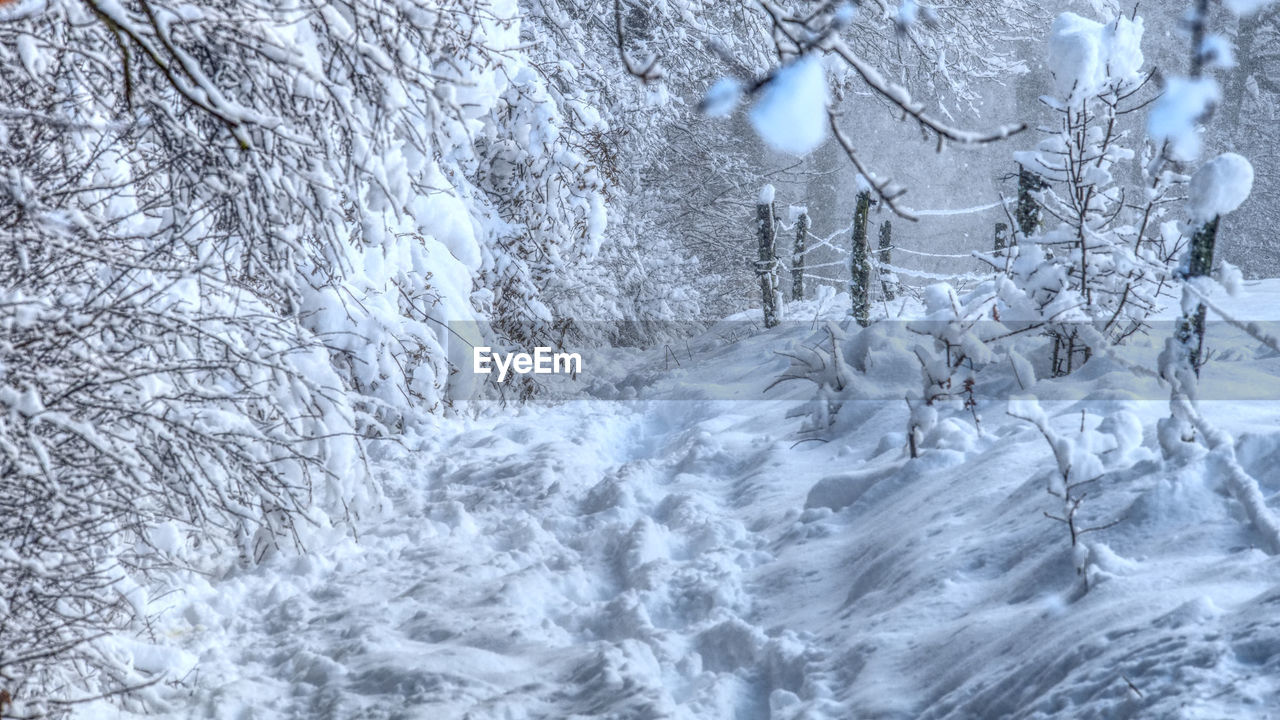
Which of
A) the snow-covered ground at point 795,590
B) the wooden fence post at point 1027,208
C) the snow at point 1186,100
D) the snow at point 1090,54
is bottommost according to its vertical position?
the snow-covered ground at point 795,590

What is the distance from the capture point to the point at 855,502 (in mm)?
4859

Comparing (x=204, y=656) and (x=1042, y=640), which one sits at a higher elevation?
(x=1042, y=640)

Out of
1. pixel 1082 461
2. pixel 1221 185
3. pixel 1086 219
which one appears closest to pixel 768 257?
pixel 1086 219

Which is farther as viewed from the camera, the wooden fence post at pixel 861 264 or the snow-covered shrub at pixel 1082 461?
the wooden fence post at pixel 861 264

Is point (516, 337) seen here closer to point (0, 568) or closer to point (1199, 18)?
point (0, 568)

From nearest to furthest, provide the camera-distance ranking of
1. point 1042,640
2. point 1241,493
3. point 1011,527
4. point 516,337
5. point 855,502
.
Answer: point 1042,640 → point 1241,493 → point 1011,527 → point 855,502 → point 516,337

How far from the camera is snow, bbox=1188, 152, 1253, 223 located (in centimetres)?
428

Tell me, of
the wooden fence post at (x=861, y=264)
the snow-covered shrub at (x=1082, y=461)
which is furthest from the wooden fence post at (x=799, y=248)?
the snow-covered shrub at (x=1082, y=461)

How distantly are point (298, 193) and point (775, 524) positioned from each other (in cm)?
261

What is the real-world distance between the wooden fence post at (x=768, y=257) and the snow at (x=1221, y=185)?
22.3ft

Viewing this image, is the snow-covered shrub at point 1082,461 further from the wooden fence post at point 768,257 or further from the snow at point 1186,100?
the wooden fence post at point 768,257

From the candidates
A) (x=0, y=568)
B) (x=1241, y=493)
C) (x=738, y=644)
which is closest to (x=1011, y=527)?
(x=1241, y=493)

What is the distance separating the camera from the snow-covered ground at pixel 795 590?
9.32ft

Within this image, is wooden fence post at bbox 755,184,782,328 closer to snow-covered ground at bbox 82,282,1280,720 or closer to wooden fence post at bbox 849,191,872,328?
wooden fence post at bbox 849,191,872,328
